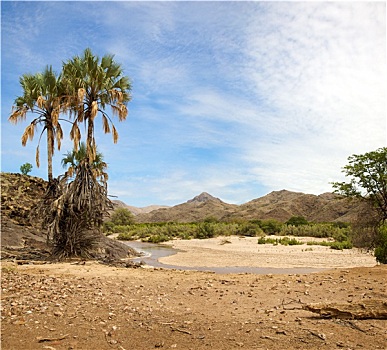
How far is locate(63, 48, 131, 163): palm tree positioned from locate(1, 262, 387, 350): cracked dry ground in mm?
7980

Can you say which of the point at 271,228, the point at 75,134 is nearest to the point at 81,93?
the point at 75,134

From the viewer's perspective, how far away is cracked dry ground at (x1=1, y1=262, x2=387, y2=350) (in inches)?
207

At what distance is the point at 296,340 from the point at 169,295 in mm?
3552

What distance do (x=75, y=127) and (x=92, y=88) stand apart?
6.21 ft

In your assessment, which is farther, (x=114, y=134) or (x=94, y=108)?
(x=114, y=134)

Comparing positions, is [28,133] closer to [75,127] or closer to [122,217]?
[75,127]

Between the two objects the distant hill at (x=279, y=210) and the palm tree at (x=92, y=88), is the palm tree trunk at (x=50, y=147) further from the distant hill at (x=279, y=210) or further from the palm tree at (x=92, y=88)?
the distant hill at (x=279, y=210)

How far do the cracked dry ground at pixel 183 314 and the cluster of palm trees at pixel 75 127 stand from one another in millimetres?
5653

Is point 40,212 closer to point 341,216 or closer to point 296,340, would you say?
point 296,340


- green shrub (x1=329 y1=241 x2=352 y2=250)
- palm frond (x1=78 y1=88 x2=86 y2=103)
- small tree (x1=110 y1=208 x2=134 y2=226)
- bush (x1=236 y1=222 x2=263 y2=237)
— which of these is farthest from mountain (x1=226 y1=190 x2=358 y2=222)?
palm frond (x1=78 y1=88 x2=86 y2=103)

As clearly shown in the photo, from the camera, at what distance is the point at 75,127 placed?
16.1 metres

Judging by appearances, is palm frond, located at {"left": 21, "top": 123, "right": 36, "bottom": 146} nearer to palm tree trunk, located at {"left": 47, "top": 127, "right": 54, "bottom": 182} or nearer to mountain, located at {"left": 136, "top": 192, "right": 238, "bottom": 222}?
palm tree trunk, located at {"left": 47, "top": 127, "right": 54, "bottom": 182}

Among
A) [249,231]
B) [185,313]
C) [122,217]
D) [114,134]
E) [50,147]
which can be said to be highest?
[114,134]

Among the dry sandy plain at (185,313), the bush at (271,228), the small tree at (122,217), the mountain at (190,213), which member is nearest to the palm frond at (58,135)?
the dry sandy plain at (185,313)
